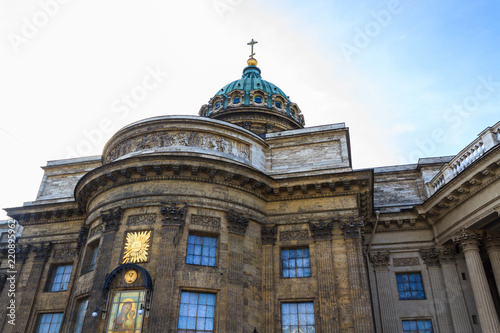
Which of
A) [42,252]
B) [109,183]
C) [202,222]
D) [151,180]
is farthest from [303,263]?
[42,252]

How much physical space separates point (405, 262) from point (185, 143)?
1331 centimetres

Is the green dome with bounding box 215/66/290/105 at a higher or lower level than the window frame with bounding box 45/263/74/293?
higher

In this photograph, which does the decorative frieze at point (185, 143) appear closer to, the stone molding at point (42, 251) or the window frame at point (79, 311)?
the stone molding at point (42, 251)

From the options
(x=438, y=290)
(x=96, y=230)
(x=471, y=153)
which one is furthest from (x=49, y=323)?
(x=471, y=153)

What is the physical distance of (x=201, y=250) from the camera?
16.4 m

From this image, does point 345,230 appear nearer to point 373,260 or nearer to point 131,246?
point 373,260

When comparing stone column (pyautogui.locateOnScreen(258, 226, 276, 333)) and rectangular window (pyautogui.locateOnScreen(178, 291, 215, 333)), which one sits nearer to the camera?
rectangular window (pyautogui.locateOnScreen(178, 291, 215, 333))

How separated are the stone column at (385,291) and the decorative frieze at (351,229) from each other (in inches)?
206

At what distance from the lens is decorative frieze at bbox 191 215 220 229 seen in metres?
16.7

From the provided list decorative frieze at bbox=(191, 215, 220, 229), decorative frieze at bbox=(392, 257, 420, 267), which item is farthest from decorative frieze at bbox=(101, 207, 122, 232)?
decorative frieze at bbox=(392, 257, 420, 267)

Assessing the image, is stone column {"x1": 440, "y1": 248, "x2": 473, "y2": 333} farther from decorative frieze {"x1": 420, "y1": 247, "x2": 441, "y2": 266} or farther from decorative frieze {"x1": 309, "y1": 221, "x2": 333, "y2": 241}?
decorative frieze {"x1": 309, "y1": 221, "x2": 333, "y2": 241}

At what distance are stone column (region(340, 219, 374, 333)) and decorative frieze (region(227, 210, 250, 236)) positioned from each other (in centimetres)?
425

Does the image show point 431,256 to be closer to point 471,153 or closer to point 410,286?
point 410,286

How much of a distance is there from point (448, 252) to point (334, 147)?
805 centimetres
